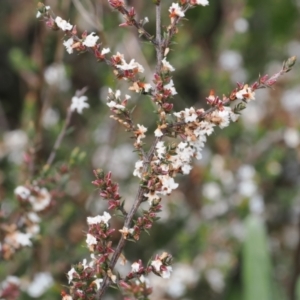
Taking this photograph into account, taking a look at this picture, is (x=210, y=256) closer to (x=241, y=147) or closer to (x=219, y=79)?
(x=241, y=147)

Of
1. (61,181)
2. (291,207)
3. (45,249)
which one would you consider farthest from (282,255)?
(61,181)

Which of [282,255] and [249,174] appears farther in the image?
[282,255]

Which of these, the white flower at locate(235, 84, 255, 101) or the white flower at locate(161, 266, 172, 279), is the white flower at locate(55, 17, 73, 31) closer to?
the white flower at locate(235, 84, 255, 101)

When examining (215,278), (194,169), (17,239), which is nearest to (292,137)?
(194,169)

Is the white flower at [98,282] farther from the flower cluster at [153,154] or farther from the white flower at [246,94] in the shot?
the white flower at [246,94]

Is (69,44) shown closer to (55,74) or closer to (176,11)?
(176,11)

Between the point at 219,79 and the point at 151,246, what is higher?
the point at 219,79
